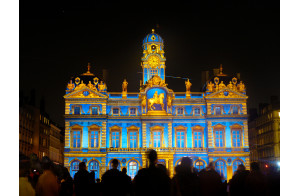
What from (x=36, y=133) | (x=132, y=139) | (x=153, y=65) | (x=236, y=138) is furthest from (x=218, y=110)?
(x=36, y=133)

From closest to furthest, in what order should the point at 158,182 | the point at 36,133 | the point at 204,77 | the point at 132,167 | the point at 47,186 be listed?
the point at 158,182
the point at 47,186
the point at 132,167
the point at 204,77
the point at 36,133

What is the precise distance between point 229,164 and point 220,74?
11.9 meters

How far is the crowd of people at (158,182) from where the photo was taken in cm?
1042

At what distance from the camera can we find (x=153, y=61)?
53.3 m

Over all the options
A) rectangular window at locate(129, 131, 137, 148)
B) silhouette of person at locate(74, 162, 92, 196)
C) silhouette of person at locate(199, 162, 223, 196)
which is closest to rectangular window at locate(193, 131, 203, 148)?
rectangular window at locate(129, 131, 137, 148)

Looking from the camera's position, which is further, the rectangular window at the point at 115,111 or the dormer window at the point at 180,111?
the dormer window at the point at 180,111

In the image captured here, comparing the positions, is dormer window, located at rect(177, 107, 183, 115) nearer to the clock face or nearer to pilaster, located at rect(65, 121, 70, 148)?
the clock face

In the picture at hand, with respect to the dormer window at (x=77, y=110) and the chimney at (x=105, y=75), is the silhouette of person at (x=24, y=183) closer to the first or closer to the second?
the dormer window at (x=77, y=110)

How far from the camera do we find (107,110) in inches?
2009

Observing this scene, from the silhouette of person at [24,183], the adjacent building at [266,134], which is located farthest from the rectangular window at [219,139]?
the silhouette of person at [24,183]

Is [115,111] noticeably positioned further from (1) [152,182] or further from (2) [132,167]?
(1) [152,182]

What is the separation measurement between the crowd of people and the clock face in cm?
3922

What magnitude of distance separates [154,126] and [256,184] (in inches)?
1462

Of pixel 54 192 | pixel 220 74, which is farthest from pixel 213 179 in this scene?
pixel 220 74
